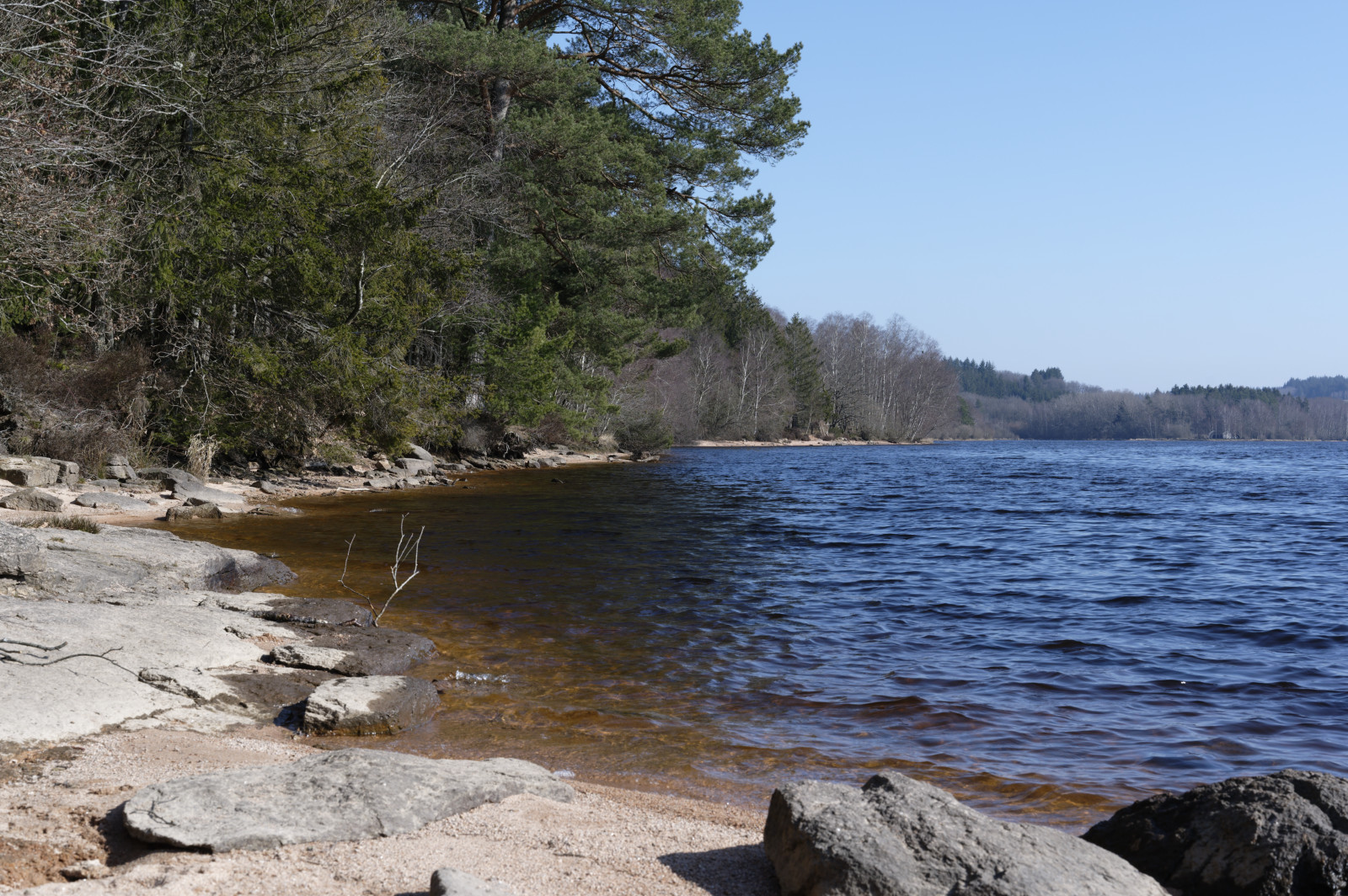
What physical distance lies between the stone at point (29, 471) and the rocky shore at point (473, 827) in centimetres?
1055

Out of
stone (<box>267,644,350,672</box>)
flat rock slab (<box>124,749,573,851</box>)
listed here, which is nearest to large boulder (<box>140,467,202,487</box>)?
stone (<box>267,644,350,672</box>)

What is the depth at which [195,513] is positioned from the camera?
1591 cm

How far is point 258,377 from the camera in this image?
20.3m

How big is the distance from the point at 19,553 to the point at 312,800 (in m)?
5.52

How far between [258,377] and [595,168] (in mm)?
13044

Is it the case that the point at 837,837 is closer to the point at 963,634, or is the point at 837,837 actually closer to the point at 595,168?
the point at 963,634

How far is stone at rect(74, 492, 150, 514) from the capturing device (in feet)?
48.3

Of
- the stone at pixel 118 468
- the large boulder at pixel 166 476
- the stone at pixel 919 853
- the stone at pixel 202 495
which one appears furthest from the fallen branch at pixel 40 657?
the stone at pixel 118 468

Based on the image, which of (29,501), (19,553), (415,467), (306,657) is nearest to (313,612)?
(306,657)

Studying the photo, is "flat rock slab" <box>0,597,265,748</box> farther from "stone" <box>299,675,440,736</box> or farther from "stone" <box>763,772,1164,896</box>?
"stone" <box>763,772,1164,896</box>

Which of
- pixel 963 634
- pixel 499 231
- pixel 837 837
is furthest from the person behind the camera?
pixel 499 231

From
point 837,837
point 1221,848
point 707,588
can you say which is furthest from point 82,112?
point 1221,848

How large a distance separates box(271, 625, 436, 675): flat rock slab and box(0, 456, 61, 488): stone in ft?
30.8

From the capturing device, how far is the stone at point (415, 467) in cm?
2739
